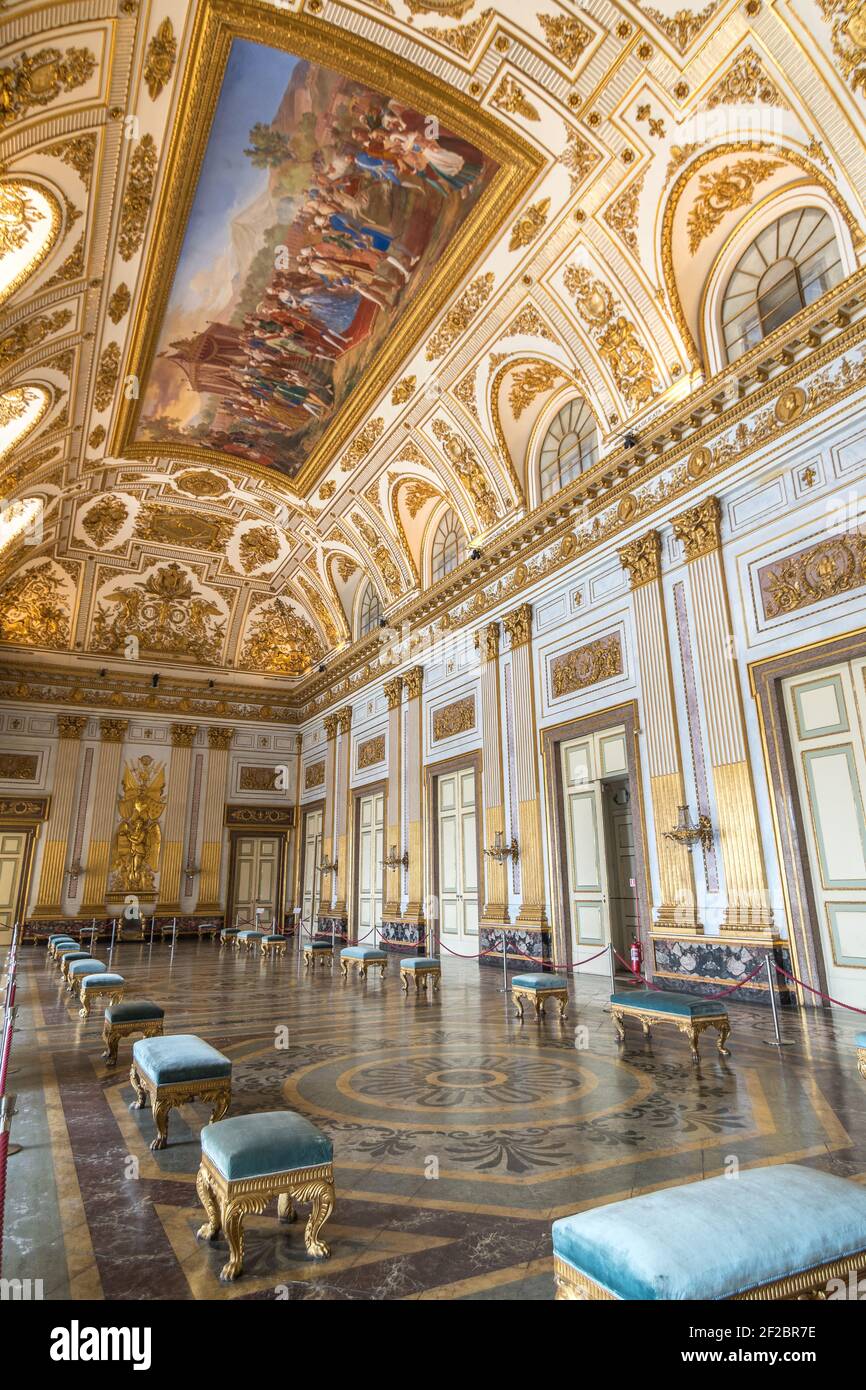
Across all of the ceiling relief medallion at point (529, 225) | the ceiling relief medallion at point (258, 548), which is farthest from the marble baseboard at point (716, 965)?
the ceiling relief medallion at point (258, 548)

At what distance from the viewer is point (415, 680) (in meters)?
15.8

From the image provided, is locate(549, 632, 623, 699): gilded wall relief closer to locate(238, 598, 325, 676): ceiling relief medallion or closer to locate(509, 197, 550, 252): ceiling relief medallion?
locate(509, 197, 550, 252): ceiling relief medallion

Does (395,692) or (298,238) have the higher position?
(298,238)

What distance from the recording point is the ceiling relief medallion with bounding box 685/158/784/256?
825 cm

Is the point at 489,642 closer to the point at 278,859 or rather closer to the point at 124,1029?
the point at 124,1029

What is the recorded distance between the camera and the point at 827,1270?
1.89 m

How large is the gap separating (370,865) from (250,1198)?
15335 mm

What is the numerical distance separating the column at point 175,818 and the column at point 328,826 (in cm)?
401

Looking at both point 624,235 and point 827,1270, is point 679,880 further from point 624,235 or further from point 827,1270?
point 624,235

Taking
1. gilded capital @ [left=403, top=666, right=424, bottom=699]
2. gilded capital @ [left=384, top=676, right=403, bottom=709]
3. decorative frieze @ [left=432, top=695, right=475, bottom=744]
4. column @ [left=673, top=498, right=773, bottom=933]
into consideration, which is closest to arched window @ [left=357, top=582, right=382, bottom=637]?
gilded capital @ [left=384, top=676, right=403, bottom=709]

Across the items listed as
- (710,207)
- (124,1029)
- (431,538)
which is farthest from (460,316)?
(124,1029)

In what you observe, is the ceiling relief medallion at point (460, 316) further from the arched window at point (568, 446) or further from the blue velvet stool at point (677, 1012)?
the blue velvet stool at point (677, 1012)

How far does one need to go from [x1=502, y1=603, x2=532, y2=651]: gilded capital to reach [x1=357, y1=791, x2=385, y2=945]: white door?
6315mm
